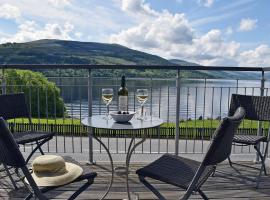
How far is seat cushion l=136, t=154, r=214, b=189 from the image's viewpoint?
195 centimetres

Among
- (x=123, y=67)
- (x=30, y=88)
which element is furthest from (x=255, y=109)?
(x=30, y=88)

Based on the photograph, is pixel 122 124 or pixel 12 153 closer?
pixel 12 153

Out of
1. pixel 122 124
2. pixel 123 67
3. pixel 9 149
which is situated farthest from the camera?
pixel 123 67

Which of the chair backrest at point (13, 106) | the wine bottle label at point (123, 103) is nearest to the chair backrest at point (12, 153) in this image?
the wine bottle label at point (123, 103)

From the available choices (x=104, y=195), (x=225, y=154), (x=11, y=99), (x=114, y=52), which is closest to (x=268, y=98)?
(x=225, y=154)

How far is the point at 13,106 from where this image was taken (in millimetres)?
3258

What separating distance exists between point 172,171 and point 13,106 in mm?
2129

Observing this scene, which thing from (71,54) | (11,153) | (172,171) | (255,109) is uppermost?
(71,54)

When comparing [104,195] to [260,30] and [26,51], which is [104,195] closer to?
[260,30]

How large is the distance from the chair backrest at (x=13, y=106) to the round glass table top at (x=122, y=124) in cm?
123

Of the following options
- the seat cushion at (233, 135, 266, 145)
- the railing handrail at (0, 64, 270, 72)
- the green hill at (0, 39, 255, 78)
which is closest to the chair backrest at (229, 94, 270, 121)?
the seat cushion at (233, 135, 266, 145)

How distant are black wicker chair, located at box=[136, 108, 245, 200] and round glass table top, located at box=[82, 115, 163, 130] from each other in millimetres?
314

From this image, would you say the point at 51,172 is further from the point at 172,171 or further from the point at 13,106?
the point at 13,106

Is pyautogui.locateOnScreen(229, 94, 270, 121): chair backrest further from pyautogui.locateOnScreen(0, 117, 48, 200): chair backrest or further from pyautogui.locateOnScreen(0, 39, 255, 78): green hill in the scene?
pyautogui.locateOnScreen(0, 39, 255, 78): green hill
